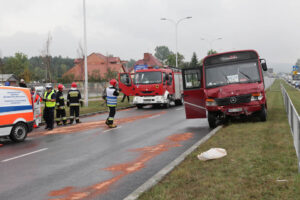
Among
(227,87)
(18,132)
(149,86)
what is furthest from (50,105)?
(149,86)

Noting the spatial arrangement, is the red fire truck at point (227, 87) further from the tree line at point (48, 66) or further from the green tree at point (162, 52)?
the green tree at point (162, 52)

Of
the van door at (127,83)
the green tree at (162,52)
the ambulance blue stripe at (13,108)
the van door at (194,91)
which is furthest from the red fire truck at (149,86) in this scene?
the green tree at (162,52)

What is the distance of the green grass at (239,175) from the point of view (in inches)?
189

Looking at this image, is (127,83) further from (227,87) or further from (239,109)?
(239,109)

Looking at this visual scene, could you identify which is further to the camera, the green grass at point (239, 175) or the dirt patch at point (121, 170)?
the dirt patch at point (121, 170)

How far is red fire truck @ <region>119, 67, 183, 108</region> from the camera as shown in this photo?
77.2 feet

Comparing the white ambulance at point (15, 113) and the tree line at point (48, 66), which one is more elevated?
the tree line at point (48, 66)

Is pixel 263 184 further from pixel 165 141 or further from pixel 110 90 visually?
pixel 110 90

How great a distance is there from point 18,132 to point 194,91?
20.9 feet

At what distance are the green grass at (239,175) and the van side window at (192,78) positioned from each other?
15.5 feet

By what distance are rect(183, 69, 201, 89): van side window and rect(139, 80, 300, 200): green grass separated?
4.72m

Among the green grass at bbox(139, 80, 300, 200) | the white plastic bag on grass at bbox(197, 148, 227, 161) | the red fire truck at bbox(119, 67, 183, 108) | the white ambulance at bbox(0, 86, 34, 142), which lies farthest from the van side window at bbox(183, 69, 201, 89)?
the red fire truck at bbox(119, 67, 183, 108)

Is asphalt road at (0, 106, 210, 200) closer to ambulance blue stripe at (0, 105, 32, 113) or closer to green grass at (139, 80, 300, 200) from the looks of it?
green grass at (139, 80, 300, 200)

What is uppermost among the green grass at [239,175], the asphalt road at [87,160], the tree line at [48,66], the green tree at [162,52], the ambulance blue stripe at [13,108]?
the green tree at [162,52]
